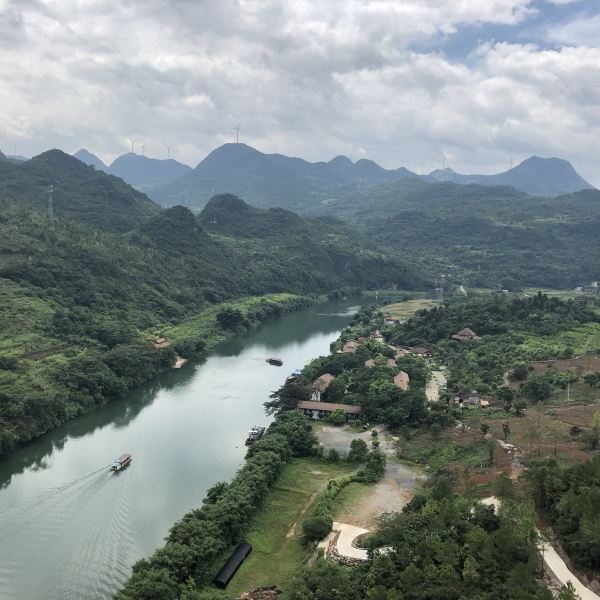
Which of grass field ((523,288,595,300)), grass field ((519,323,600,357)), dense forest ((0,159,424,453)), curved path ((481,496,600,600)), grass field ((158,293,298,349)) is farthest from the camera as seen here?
grass field ((523,288,595,300))

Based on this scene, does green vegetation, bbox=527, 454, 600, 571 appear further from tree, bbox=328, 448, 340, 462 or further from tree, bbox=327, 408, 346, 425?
tree, bbox=327, 408, 346, 425

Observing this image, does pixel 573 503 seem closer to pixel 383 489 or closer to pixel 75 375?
pixel 383 489

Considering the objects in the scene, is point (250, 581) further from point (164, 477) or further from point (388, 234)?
point (388, 234)

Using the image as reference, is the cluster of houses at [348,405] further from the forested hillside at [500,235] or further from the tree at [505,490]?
the forested hillside at [500,235]

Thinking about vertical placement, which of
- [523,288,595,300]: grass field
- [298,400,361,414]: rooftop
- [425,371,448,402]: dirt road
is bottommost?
[523,288,595,300]: grass field

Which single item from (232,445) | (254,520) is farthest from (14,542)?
(232,445)

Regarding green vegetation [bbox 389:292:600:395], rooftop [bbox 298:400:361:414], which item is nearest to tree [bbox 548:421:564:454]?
green vegetation [bbox 389:292:600:395]
